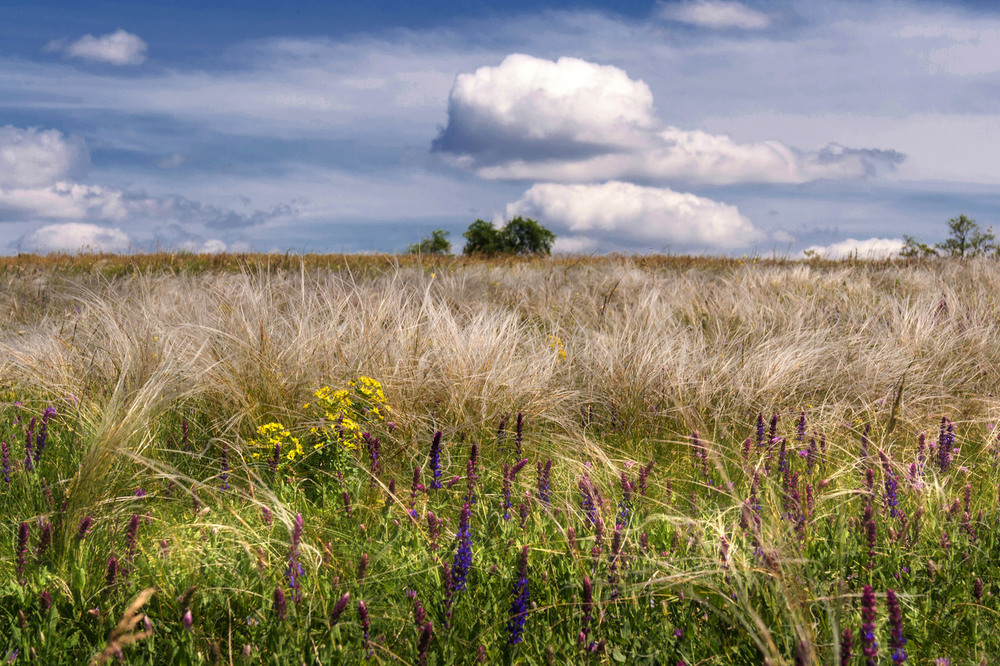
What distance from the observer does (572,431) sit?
3592 millimetres

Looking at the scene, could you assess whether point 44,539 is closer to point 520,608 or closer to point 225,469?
point 225,469

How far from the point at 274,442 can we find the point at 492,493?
3.56 ft

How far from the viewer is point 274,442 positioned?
10.1 feet

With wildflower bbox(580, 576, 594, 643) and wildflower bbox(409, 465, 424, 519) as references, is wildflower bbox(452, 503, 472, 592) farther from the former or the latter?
wildflower bbox(409, 465, 424, 519)

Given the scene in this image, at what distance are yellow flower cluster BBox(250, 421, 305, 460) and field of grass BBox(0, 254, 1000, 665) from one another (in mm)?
24

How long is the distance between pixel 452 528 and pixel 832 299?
6.51 metres

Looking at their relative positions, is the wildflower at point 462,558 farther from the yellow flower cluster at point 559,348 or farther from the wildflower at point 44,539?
the yellow flower cluster at point 559,348

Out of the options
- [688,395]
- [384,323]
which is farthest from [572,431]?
[384,323]

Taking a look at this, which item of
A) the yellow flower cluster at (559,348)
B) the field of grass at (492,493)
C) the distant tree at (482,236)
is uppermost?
the distant tree at (482,236)

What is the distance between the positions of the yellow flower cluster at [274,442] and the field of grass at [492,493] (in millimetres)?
24

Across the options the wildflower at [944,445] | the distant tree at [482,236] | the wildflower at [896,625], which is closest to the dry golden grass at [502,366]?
the wildflower at [944,445]

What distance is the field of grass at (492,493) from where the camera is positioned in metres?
1.69

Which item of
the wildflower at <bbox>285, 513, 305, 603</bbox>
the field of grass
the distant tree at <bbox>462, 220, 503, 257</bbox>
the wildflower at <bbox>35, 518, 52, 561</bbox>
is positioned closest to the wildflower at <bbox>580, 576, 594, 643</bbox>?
the field of grass

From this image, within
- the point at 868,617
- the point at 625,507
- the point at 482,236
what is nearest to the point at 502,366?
the point at 625,507
